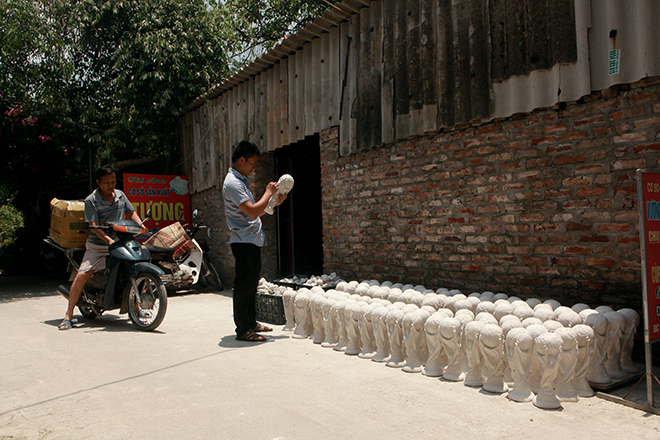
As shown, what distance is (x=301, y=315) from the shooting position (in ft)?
15.5

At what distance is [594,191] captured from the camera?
370 centimetres

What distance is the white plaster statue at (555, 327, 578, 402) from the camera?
284 cm

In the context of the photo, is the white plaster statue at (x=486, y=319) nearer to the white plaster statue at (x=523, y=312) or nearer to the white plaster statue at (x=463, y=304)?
the white plaster statue at (x=523, y=312)

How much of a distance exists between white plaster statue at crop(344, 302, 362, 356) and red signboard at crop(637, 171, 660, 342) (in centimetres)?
212

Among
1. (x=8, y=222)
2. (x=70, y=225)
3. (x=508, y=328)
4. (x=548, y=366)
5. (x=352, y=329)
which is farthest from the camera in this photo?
(x=8, y=222)

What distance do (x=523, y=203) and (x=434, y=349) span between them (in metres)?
1.65

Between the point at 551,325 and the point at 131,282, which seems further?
the point at 131,282

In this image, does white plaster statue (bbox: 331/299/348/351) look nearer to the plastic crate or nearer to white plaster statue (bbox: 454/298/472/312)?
white plaster statue (bbox: 454/298/472/312)

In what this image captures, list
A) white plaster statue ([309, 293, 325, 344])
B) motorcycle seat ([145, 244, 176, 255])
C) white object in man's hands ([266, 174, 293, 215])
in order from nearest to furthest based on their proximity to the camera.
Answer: white plaster statue ([309, 293, 325, 344]) < white object in man's hands ([266, 174, 293, 215]) < motorcycle seat ([145, 244, 176, 255])

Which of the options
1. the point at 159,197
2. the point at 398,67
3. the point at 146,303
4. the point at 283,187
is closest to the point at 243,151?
the point at 283,187

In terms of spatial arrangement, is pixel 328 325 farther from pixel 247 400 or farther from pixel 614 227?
pixel 614 227

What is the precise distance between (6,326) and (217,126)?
207 inches

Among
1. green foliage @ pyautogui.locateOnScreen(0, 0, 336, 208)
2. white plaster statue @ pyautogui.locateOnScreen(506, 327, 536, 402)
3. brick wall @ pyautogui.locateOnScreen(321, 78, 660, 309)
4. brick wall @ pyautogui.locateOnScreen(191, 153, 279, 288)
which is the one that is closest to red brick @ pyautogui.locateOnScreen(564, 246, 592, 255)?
brick wall @ pyautogui.locateOnScreen(321, 78, 660, 309)

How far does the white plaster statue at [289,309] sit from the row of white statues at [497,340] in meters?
0.66
